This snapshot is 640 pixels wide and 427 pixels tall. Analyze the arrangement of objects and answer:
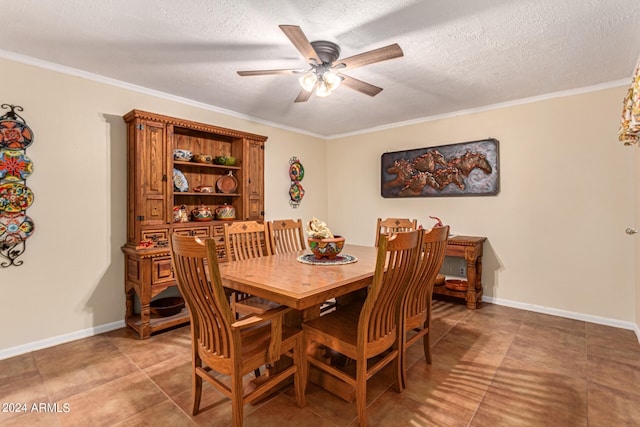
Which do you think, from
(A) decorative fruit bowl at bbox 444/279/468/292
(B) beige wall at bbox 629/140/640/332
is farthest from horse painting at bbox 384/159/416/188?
(B) beige wall at bbox 629/140/640/332

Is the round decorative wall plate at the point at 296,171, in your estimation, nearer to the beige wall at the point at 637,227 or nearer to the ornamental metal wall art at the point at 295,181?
the ornamental metal wall art at the point at 295,181

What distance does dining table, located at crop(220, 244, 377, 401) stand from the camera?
1496mm

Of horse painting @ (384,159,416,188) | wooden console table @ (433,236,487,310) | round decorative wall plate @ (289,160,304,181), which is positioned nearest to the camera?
wooden console table @ (433,236,487,310)

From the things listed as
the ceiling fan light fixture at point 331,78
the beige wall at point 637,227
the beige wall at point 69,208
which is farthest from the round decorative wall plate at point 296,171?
the beige wall at point 637,227

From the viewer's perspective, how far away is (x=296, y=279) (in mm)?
1728

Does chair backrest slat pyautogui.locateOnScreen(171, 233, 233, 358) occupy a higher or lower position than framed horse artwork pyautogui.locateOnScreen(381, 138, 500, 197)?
lower

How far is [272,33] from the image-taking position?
212 cm

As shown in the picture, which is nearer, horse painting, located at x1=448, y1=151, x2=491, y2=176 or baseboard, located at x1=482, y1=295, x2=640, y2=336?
baseboard, located at x1=482, y1=295, x2=640, y2=336

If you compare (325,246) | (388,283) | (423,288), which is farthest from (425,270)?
(325,246)

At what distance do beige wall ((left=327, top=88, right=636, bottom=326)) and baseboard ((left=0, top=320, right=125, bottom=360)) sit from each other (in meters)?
3.89

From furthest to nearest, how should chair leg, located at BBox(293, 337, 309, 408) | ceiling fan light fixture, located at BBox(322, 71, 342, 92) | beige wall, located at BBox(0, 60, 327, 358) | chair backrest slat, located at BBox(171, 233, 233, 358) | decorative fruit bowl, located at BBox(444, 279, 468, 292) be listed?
decorative fruit bowl, located at BBox(444, 279, 468, 292), beige wall, located at BBox(0, 60, 327, 358), ceiling fan light fixture, located at BBox(322, 71, 342, 92), chair leg, located at BBox(293, 337, 309, 408), chair backrest slat, located at BBox(171, 233, 233, 358)

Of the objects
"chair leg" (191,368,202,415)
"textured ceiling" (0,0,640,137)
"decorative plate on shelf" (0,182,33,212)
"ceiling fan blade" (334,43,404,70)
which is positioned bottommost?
"chair leg" (191,368,202,415)

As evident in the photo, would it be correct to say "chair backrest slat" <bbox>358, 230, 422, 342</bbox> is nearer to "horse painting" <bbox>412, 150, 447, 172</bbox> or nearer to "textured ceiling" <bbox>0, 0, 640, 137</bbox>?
"textured ceiling" <bbox>0, 0, 640, 137</bbox>

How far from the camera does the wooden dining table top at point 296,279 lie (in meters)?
1.48
